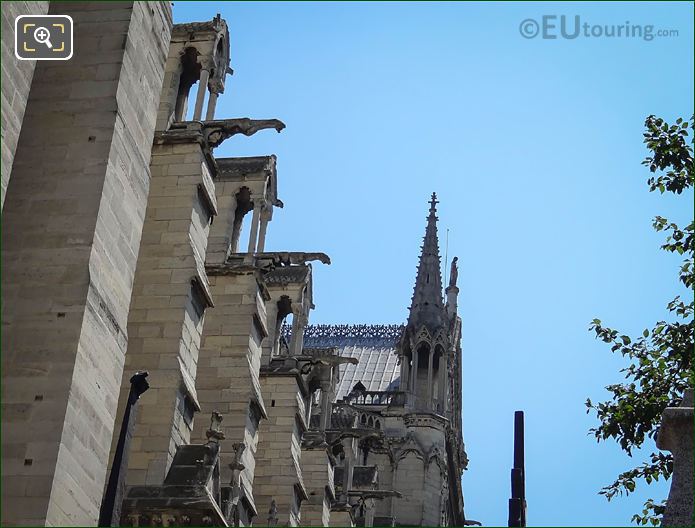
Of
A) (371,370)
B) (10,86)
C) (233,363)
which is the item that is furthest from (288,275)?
(371,370)

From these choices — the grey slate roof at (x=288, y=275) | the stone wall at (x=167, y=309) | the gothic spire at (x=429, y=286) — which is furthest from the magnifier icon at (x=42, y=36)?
the gothic spire at (x=429, y=286)

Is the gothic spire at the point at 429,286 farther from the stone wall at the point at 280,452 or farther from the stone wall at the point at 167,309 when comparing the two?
the stone wall at the point at 167,309

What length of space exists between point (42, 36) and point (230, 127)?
839cm

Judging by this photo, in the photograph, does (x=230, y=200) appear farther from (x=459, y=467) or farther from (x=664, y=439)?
(x=459, y=467)

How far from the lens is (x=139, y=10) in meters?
20.7

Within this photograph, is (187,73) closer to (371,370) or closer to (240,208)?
(240,208)

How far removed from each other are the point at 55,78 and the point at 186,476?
23.3 ft

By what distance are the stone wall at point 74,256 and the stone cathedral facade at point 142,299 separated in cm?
3

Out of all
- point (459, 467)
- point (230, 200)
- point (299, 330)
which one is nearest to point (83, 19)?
point (230, 200)

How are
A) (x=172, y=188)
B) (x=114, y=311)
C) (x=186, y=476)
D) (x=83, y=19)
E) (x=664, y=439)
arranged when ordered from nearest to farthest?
(x=664, y=439) < (x=114, y=311) < (x=83, y=19) < (x=186, y=476) < (x=172, y=188)

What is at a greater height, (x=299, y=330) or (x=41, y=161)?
(x=299, y=330)

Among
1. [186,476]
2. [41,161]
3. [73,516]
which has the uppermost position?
[41,161]

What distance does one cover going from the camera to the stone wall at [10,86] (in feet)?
54.2

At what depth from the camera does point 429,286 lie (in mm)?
64250
